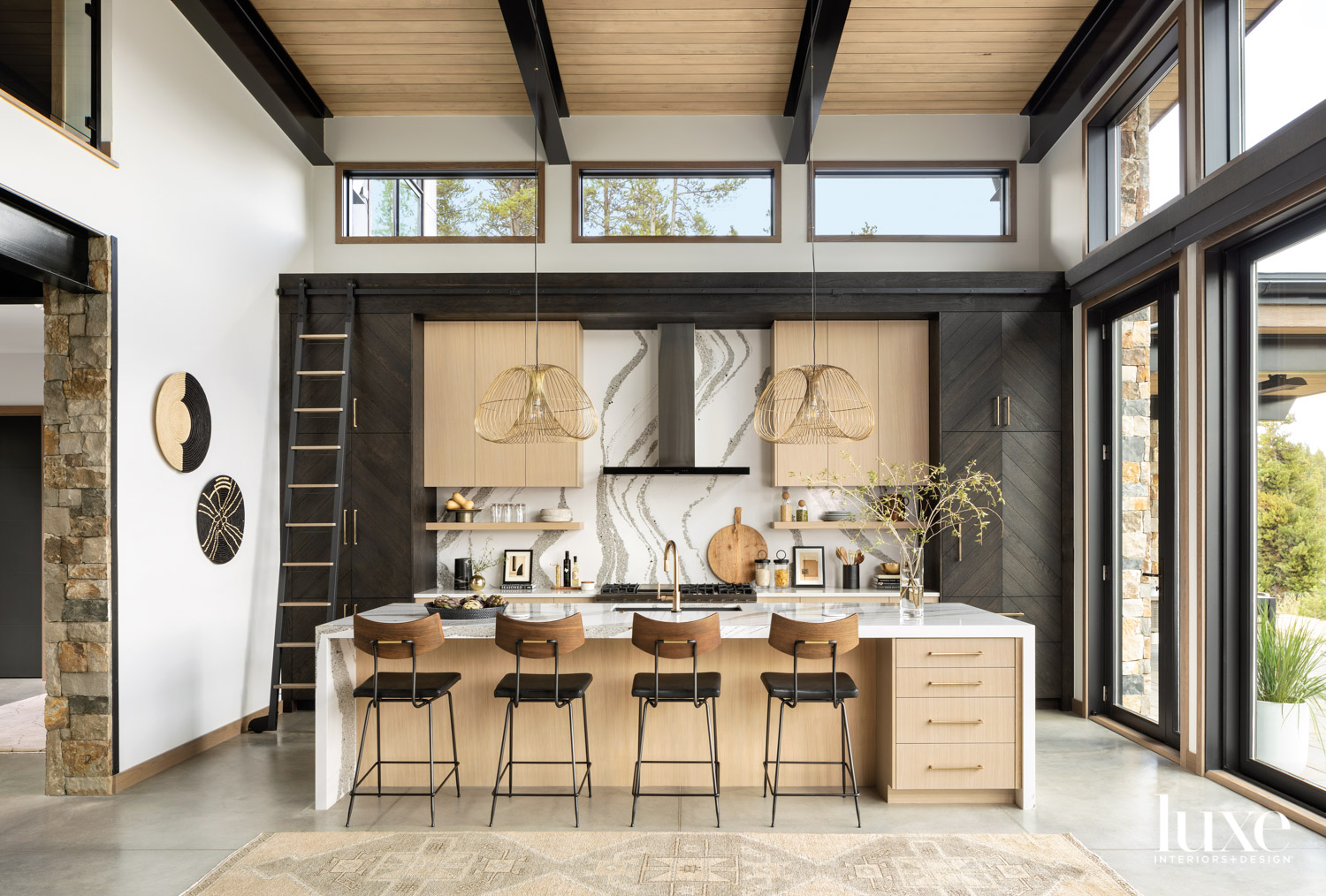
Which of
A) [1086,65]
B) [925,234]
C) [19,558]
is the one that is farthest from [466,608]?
[19,558]

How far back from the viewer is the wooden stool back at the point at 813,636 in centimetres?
368

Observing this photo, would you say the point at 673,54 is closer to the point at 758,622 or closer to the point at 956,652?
the point at 758,622

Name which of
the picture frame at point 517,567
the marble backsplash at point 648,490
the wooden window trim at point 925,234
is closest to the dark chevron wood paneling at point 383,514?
the marble backsplash at point 648,490

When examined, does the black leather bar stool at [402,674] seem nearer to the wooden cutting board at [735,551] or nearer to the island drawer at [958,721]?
the island drawer at [958,721]

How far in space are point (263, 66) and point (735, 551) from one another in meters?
4.69

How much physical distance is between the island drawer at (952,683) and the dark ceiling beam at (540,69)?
13.3 feet

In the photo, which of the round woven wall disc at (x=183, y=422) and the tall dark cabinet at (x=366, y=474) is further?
the tall dark cabinet at (x=366, y=474)

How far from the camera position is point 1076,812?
390 centimetres

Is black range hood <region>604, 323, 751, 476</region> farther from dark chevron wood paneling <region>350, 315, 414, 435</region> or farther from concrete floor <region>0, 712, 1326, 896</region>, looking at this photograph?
concrete floor <region>0, 712, 1326, 896</region>

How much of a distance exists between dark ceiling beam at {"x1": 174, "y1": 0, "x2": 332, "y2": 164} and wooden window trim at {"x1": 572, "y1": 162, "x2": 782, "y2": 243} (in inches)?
76.3

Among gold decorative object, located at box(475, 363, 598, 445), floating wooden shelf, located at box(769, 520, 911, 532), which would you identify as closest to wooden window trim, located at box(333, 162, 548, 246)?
gold decorative object, located at box(475, 363, 598, 445)

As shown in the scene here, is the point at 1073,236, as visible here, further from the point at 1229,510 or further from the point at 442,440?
the point at 442,440

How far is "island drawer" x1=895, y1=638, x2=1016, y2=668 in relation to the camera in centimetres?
396

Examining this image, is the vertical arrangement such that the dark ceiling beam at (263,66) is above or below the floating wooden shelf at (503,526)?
above
